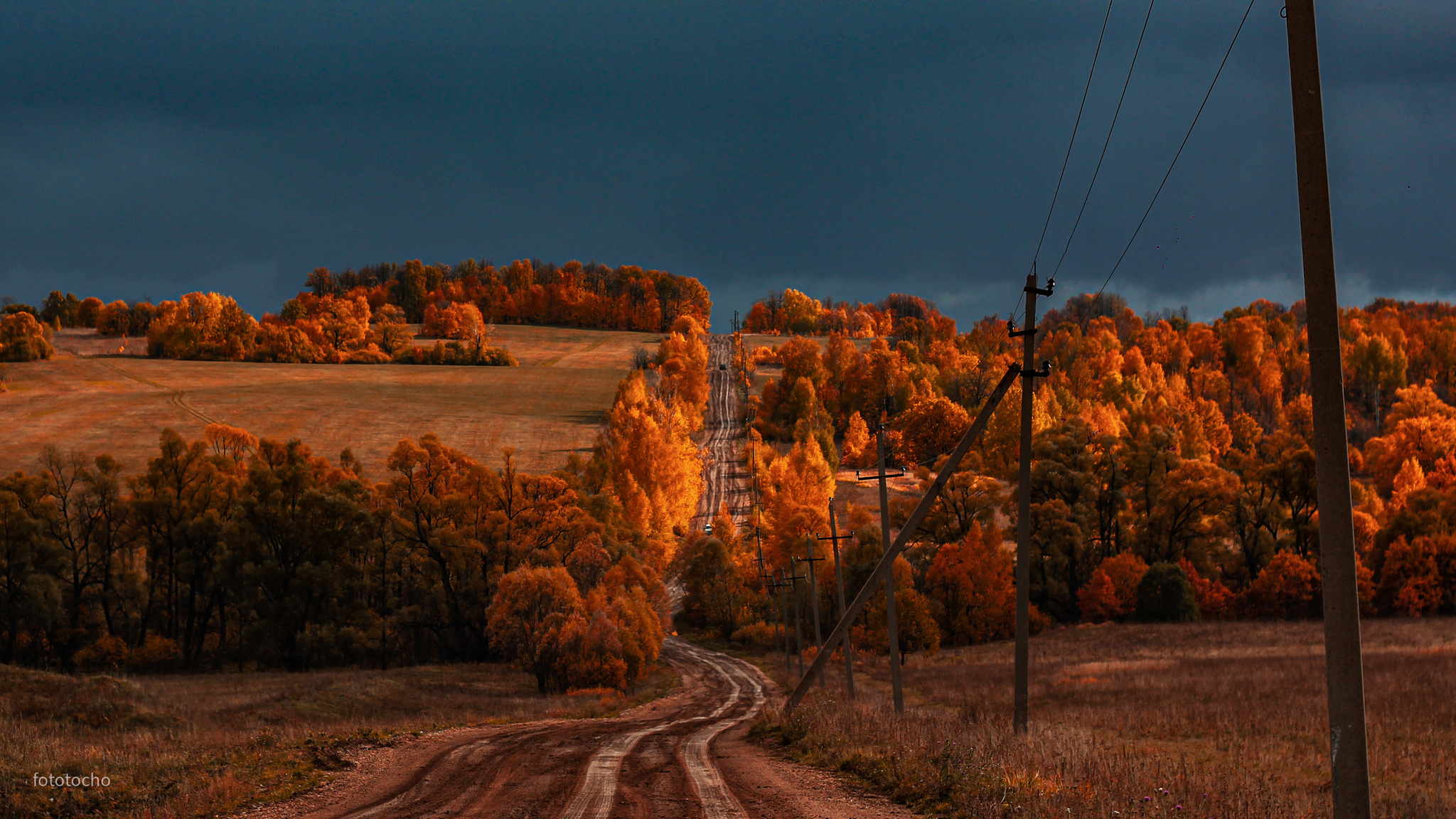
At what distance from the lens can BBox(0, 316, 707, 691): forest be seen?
55.2 meters

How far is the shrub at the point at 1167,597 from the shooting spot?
63.1 m

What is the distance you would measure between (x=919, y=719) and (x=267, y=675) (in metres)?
41.3

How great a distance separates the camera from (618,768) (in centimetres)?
1720

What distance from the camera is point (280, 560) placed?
195 feet

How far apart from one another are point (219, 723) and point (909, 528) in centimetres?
2211

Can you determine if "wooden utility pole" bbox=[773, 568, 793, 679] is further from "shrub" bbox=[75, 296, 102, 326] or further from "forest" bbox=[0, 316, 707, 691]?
"shrub" bbox=[75, 296, 102, 326]

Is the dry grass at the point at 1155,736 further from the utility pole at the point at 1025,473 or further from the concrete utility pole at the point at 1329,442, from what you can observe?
the concrete utility pole at the point at 1329,442

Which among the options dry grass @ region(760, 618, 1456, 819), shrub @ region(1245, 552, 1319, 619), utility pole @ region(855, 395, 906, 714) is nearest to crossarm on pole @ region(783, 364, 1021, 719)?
utility pole @ region(855, 395, 906, 714)

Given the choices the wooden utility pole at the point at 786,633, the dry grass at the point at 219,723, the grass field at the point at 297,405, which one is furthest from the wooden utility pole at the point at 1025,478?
the grass field at the point at 297,405

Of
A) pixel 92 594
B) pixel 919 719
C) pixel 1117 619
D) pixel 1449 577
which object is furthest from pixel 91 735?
pixel 1449 577

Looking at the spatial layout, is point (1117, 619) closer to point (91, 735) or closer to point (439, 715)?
point (439, 715)

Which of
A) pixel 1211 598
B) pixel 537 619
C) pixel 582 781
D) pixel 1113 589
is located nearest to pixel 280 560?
pixel 537 619

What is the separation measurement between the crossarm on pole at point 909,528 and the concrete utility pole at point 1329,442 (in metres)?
12.2

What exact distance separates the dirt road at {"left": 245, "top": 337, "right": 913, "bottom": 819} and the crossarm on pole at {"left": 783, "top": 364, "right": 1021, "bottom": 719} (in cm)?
252
